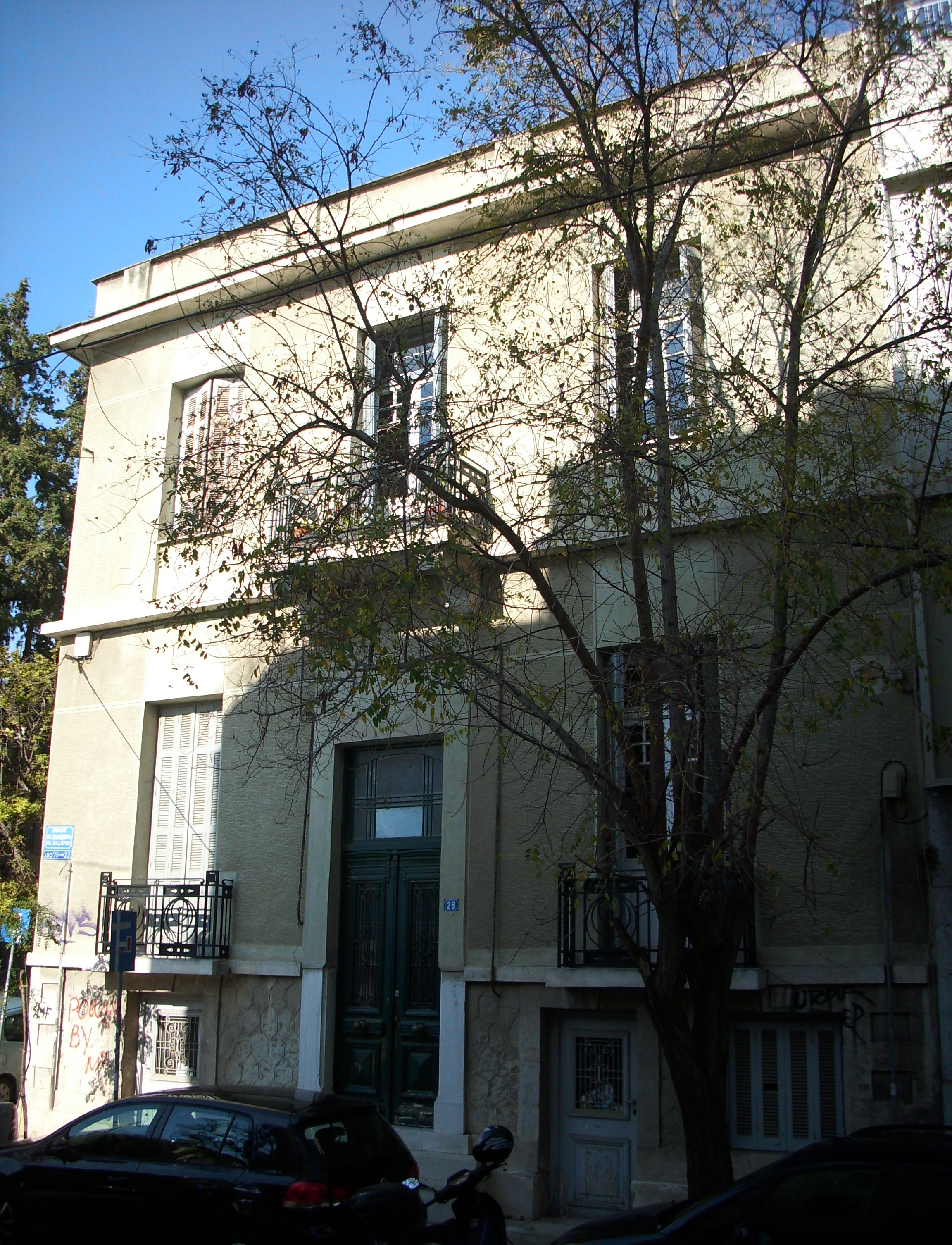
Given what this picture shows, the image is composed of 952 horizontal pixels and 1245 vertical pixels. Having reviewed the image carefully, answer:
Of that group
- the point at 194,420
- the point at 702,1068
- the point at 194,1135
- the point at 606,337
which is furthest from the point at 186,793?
the point at 702,1068

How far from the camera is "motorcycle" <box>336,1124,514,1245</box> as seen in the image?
23.0 feet

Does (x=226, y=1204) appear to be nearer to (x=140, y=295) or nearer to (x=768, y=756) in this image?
(x=768, y=756)

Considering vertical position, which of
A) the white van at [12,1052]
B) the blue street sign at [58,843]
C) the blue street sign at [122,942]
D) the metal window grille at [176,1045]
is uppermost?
the blue street sign at [58,843]

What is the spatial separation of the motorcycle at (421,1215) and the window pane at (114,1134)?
67.9 inches

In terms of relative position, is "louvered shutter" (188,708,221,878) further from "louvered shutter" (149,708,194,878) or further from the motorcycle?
the motorcycle

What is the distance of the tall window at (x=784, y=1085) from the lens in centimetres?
955

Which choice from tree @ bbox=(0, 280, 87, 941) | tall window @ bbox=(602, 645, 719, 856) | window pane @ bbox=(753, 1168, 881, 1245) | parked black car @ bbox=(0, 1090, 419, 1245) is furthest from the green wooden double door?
tree @ bbox=(0, 280, 87, 941)

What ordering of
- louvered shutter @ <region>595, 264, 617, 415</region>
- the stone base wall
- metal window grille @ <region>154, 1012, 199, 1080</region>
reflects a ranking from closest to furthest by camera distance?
louvered shutter @ <region>595, 264, 617, 415</region> < the stone base wall < metal window grille @ <region>154, 1012, 199, 1080</region>

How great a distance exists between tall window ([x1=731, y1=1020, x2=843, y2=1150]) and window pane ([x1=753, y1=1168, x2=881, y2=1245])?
14.0 ft

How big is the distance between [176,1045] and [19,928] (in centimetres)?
323

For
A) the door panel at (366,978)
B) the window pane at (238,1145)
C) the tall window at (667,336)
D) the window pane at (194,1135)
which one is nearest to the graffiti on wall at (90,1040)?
the door panel at (366,978)

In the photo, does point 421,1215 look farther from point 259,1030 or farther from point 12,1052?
point 12,1052

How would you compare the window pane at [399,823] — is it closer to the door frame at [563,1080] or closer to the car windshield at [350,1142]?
the door frame at [563,1080]

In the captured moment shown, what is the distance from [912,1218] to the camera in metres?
5.16
